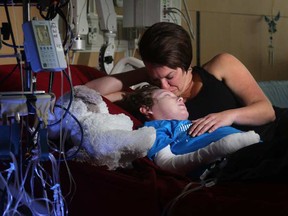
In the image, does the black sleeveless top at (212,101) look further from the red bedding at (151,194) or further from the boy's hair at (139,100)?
the red bedding at (151,194)

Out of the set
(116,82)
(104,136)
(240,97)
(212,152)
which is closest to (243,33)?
(240,97)

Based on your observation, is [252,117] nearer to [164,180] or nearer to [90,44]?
[164,180]

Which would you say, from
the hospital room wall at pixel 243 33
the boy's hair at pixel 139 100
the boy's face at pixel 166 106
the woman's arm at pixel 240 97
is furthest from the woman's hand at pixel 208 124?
the hospital room wall at pixel 243 33

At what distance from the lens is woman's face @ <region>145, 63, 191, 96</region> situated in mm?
1921

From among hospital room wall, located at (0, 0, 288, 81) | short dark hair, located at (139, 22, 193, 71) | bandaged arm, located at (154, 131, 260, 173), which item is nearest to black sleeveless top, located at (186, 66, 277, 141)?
short dark hair, located at (139, 22, 193, 71)

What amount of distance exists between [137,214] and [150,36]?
2.95 feet

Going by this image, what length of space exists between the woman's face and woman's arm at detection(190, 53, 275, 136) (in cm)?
20

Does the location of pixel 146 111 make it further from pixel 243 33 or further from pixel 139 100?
pixel 243 33

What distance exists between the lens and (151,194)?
1225 millimetres

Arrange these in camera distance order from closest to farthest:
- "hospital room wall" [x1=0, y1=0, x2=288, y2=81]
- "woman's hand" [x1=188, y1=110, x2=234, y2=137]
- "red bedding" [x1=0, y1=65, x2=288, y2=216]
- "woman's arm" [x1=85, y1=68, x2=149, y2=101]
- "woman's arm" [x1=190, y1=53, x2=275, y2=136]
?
"red bedding" [x1=0, y1=65, x2=288, y2=216] < "woman's hand" [x1=188, y1=110, x2=234, y2=137] < "woman's arm" [x1=190, y1=53, x2=275, y2=136] < "woman's arm" [x1=85, y1=68, x2=149, y2=101] < "hospital room wall" [x1=0, y1=0, x2=288, y2=81]

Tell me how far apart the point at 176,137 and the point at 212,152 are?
247mm

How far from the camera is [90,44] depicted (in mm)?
2859

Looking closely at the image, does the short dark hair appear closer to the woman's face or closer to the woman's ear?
the woman's face

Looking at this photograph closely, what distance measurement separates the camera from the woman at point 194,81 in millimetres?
1897
